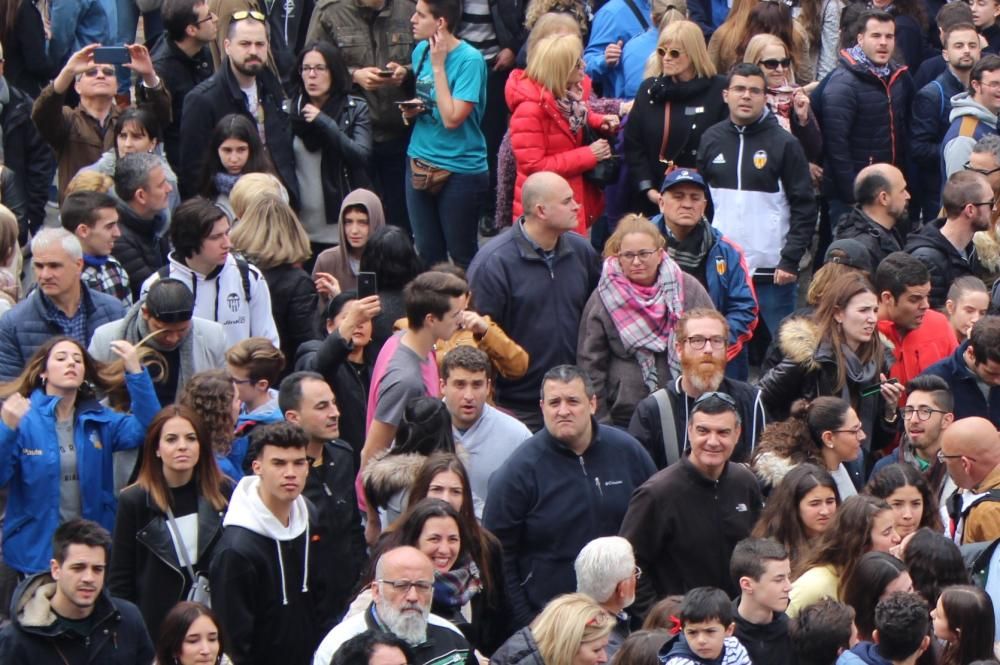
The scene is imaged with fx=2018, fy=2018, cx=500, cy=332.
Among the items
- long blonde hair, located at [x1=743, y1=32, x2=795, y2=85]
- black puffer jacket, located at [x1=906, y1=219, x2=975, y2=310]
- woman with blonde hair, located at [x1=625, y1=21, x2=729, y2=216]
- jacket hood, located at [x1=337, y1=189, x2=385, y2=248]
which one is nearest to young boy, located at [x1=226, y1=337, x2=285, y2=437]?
jacket hood, located at [x1=337, y1=189, x2=385, y2=248]

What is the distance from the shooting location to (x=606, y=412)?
33.8ft

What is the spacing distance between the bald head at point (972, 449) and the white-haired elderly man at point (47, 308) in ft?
13.6

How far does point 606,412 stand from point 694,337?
34.3 inches

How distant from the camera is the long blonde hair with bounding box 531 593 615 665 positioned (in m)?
7.64

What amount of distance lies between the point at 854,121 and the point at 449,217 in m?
2.72

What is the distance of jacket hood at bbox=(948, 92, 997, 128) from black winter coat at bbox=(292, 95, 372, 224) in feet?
12.1

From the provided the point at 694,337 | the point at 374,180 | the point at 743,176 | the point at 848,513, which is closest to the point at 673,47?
the point at 743,176

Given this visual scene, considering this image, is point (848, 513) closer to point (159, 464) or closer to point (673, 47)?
point (159, 464)

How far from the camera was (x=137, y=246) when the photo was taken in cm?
1104

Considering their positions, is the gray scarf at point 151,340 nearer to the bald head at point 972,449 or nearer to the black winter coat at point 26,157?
the black winter coat at point 26,157

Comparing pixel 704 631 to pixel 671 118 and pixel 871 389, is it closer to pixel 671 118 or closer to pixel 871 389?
pixel 871 389

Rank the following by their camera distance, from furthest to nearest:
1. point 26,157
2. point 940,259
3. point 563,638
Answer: point 26,157 < point 940,259 < point 563,638

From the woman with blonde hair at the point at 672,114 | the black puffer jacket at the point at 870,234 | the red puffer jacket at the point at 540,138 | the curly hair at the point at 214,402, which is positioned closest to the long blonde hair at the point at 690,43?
the woman with blonde hair at the point at 672,114

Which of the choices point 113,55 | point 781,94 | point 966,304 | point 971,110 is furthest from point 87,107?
point 971,110
